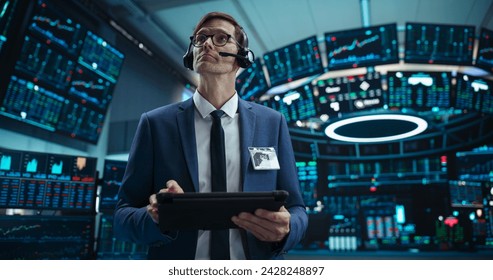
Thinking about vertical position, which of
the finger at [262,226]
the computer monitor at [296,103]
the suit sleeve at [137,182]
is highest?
the computer monitor at [296,103]

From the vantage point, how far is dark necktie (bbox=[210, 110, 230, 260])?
3.13 feet

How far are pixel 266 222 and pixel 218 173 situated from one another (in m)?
0.22

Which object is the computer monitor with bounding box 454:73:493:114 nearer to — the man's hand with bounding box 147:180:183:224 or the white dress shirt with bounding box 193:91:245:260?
the white dress shirt with bounding box 193:91:245:260

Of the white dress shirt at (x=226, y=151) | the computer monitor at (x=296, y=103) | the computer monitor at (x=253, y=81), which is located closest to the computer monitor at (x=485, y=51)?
the computer monitor at (x=296, y=103)

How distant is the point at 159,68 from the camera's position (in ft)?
14.2

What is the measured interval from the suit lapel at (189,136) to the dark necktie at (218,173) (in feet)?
0.16

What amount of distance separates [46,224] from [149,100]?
6.28ft

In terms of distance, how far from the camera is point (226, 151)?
3.40 ft

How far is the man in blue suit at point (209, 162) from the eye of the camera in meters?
0.89

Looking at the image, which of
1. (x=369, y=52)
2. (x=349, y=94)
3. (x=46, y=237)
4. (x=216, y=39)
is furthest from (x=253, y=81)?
(x=216, y=39)

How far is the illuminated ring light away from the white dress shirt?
2.49 metres

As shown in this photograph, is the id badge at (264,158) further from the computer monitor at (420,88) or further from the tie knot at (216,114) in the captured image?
the computer monitor at (420,88)

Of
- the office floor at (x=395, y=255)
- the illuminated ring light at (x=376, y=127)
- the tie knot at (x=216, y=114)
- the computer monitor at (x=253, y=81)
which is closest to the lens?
the tie knot at (x=216, y=114)

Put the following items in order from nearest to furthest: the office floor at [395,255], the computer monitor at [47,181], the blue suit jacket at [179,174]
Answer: the blue suit jacket at [179,174], the computer monitor at [47,181], the office floor at [395,255]
